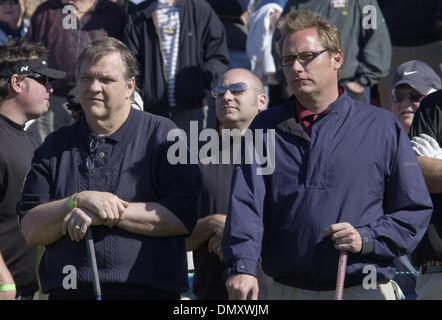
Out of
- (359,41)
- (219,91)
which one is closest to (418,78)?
(359,41)

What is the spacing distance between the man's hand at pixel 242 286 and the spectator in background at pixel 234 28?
5.25 meters

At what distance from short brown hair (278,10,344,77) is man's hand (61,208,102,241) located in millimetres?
1383

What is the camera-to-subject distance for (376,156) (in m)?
4.36

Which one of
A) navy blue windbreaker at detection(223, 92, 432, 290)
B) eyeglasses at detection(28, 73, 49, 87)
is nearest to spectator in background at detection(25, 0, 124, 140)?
eyeglasses at detection(28, 73, 49, 87)

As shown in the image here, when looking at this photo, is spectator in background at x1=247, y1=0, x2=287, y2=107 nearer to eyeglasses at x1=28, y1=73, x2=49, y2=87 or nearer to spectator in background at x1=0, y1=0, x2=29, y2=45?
spectator in background at x1=0, y1=0, x2=29, y2=45

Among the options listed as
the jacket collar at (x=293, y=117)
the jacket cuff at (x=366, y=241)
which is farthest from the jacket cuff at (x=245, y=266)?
the jacket collar at (x=293, y=117)

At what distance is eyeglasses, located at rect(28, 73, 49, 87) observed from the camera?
6.11 metres

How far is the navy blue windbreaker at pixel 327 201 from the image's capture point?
4.25 m

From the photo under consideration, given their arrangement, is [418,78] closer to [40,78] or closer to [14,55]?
[40,78]

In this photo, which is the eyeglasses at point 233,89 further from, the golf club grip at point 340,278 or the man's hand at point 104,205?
the golf club grip at point 340,278

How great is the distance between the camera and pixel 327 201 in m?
4.27
